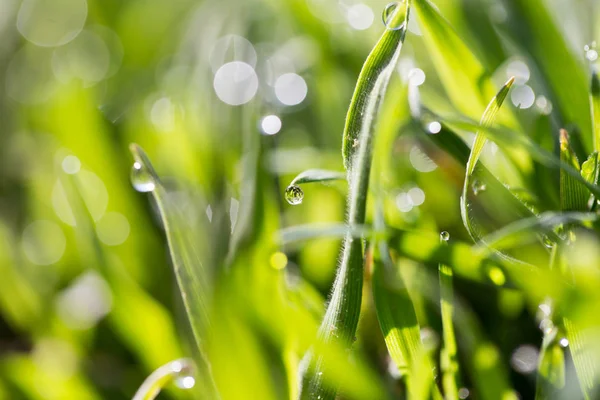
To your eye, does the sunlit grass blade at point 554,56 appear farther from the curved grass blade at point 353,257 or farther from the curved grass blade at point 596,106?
the curved grass blade at point 353,257

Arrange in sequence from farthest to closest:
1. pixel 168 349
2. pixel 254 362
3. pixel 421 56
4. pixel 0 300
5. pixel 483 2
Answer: pixel 421 56 → pixel 483 2 → pixel 0 300 → pixel 168 349 → pixel 254 362

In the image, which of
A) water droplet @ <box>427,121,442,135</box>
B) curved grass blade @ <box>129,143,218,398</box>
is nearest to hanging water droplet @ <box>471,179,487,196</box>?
water droplet @ <box>427,121,442,135</box>

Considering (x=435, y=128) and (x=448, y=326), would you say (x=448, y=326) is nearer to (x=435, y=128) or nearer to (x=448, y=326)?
(x=448, y=326)

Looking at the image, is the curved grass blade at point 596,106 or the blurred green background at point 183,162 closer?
the curved grass blade at point 596,106

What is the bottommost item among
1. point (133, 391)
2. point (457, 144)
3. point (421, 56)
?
point (133, 391)

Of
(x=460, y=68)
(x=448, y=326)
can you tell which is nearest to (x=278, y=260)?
(x=448, y=326)

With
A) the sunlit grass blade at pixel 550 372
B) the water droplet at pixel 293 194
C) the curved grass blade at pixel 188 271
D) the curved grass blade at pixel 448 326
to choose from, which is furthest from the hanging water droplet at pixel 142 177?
the sunlit grass blade at pixel 550 372

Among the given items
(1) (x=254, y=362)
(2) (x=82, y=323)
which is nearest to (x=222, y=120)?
(2) (x=82, y=323)

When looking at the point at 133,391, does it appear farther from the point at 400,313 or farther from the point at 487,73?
the point at 487,73
